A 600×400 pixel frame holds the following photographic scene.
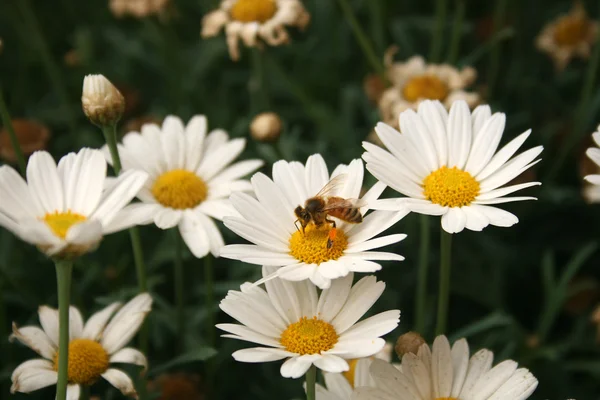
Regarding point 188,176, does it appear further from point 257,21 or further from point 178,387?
point 257,21

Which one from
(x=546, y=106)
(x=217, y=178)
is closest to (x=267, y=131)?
(x=217, y=178)

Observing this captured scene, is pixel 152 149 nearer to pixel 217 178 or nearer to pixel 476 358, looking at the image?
pixel 217 178

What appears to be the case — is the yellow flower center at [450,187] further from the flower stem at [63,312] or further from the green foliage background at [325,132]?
the flower stem at [63,312]

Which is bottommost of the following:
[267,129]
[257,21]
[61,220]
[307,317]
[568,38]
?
[307,317]

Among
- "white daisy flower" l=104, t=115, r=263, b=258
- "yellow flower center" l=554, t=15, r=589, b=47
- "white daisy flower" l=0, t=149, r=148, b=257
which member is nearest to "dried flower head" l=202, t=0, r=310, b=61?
"white daisy flower" l=104, t=115, r=263, b=258

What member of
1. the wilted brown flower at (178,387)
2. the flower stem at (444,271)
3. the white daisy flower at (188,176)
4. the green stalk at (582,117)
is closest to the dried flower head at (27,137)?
the white daisy flower at (188,176)

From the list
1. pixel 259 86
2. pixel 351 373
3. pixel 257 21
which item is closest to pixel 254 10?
pixel 257 21

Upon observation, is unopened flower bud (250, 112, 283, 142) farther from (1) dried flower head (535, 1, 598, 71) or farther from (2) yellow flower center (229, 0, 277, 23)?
(1) dried flower head (535, 1, 598, 71)

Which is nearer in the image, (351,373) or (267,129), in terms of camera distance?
(351,373)
